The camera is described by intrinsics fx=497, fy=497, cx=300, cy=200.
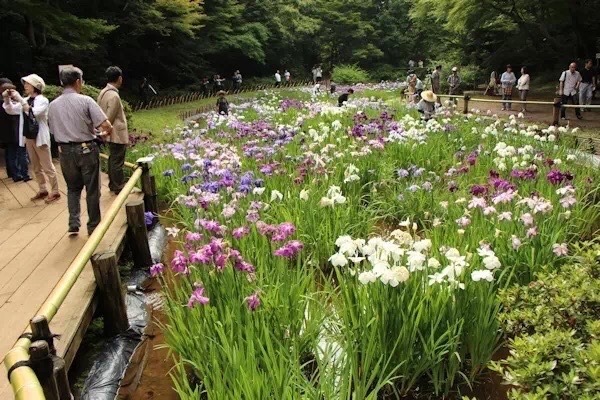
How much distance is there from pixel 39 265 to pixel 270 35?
32.5 meters

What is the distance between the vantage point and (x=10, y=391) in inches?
105

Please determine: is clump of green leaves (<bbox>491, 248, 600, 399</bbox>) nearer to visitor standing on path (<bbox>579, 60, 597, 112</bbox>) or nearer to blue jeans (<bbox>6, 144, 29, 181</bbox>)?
blue jeans (<bbox>6, 144, 29, 181</bbox>)

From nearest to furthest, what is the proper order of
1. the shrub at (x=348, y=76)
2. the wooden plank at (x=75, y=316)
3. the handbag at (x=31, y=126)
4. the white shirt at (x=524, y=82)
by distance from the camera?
the wooden plank at (x=75, y=316) → the handbag at (x=31, y=126) → the white shirt at (x=524, y=82) → the shrub at (x=348, y=76)

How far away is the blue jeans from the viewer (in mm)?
7273

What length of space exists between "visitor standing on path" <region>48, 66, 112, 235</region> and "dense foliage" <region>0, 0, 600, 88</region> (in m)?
10.6

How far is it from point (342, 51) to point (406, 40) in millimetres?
6287

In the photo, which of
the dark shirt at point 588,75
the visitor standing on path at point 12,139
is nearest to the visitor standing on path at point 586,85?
the dark shirt at point 588,75

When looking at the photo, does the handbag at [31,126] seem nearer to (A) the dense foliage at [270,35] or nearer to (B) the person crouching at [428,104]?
(B) the person crouching at [428,104]

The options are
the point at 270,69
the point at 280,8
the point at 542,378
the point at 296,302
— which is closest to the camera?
the point at 542,378

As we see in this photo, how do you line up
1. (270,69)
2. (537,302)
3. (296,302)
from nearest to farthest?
(537,302) → (296,302) → (270,69)

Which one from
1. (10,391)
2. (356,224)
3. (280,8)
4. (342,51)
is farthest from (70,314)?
(342,51)

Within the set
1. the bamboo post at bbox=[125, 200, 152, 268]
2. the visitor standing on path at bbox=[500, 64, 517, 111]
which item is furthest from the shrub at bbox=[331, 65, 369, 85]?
the bamboo post at bbox=[125, 200, 152, 268]

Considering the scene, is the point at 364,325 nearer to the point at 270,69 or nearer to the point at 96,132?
the point at 96,132

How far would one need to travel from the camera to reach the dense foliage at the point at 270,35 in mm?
16719
